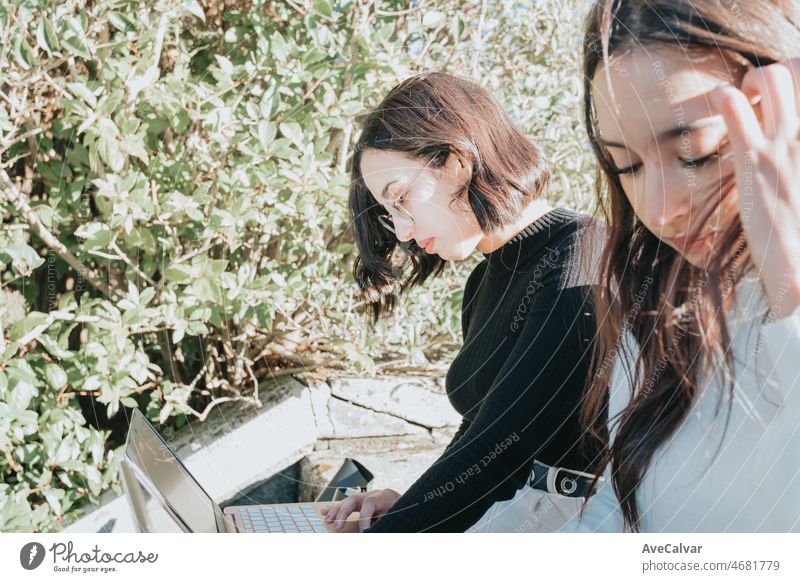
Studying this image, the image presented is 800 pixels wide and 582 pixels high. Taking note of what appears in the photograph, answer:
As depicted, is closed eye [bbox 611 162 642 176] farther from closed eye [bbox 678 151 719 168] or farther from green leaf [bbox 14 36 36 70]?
green leaf [bbox 14 36 36 70]

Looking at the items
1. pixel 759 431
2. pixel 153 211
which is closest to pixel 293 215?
pixel 153 211

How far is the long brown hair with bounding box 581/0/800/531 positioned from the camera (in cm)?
49

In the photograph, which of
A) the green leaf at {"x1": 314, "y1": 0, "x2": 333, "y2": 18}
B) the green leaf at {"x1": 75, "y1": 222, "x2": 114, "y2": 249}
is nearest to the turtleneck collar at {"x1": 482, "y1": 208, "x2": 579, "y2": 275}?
the green leaf at {"x1": 314, "y1": 0, "x2": 333, "y2": 18}

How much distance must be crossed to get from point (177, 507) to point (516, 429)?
0.29 m

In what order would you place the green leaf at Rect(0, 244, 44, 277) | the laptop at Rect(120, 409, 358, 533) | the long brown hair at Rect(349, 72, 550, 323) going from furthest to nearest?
Answer: 1. the green leaf at Rect(0, 244, 44, 277)
2. the long brown hair at Rect(349, 72, 550, 323)
3. the laptop at Rect(120, 409, 358, 533)

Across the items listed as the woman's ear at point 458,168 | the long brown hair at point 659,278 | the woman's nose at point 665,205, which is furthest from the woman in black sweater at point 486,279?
the woman's nose at point 665,205

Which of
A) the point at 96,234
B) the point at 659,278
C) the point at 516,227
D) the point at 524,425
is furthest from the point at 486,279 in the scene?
the point at 96,234

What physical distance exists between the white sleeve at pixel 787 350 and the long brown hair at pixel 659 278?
0.08m

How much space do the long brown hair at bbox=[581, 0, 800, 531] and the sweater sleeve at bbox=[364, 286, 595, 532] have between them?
88mm

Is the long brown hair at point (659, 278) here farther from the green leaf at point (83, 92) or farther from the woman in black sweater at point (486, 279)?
the green leaf at point (83, 92)

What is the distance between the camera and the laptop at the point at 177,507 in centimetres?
58

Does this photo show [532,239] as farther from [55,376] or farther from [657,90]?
[55,376]

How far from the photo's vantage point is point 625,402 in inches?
23.6

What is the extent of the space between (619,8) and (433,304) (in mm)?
731
